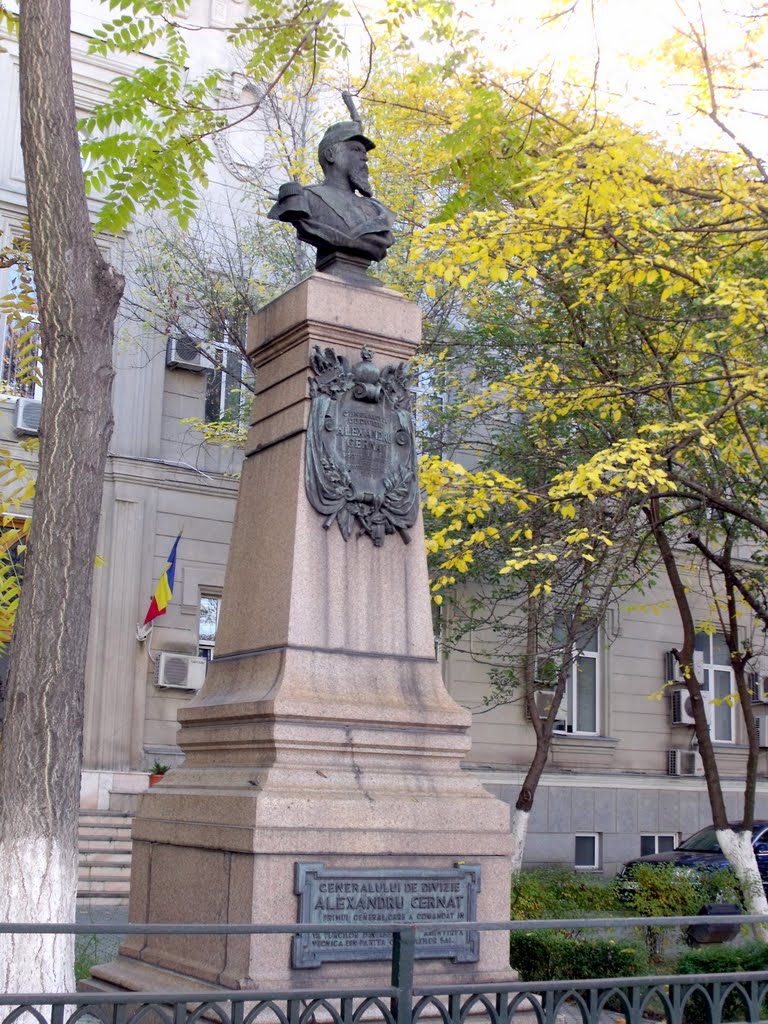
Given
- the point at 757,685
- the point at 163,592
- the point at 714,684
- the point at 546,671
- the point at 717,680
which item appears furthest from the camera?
the point at 717,680

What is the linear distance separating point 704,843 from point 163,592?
794 cm

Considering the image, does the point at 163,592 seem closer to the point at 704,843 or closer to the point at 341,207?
the point at 704,843

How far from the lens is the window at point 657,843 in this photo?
72.9ft

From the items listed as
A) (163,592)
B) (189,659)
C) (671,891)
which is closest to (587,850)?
(189,659)

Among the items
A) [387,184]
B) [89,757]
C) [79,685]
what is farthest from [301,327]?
[89,757]

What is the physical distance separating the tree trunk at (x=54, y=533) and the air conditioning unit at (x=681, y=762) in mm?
18073

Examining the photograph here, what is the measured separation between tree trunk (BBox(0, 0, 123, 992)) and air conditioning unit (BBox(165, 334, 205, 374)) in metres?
12.0

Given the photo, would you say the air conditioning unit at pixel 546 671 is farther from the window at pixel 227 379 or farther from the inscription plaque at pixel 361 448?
the inscription plaque at pixel 361 448

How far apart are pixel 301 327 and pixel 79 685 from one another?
237 centimetres

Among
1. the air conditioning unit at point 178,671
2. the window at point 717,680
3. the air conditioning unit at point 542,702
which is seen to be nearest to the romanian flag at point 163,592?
the air conditioning unit at point 178,671

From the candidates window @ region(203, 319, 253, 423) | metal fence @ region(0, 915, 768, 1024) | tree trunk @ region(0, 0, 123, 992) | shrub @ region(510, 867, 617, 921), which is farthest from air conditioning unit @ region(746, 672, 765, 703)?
tree trunk @ region(0, 0, 123, 992)

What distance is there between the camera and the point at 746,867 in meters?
12.6

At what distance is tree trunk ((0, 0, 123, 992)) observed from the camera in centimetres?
608

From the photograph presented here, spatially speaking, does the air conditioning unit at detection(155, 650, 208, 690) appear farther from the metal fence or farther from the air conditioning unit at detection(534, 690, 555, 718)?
the metal fence
